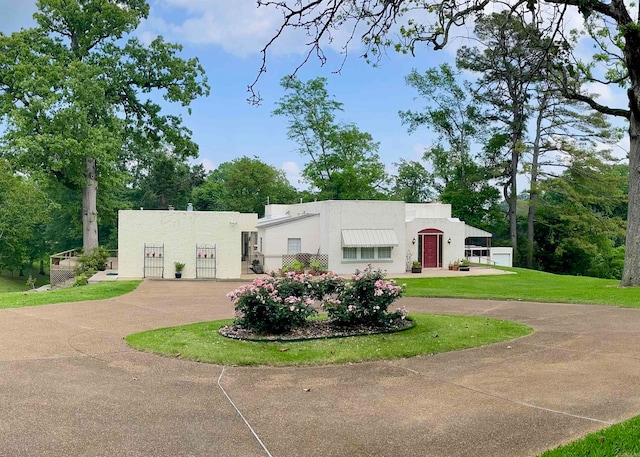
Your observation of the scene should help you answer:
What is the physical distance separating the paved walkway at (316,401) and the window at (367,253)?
694 inches

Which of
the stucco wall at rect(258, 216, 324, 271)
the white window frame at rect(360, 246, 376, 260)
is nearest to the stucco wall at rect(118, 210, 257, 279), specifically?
the stucco wall at rect(258, 216, 324, 271)

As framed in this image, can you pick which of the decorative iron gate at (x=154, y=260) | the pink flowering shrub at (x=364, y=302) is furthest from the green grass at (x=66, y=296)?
the pink flowering shrub at (x=364, y=302)

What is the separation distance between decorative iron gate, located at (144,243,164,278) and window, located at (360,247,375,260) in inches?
389

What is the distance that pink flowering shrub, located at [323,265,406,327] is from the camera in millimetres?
8789

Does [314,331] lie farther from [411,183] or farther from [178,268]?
[411,183]

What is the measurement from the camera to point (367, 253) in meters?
26.2

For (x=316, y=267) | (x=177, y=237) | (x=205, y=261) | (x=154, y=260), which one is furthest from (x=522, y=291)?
(x=154, y=260)

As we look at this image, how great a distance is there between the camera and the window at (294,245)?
25984 millimetres

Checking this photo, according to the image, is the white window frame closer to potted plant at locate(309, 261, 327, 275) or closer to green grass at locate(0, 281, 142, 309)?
potted plant at locate(309, 261, 327, 275)

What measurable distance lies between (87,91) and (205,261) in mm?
11091

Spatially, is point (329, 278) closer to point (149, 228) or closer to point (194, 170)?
point (149, 228)

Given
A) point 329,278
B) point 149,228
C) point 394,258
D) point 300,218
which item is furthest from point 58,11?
point 329,278

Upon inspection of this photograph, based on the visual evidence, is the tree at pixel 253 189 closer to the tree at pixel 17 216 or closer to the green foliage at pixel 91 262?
the tree at pixel 17 216

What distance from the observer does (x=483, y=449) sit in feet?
13.1
